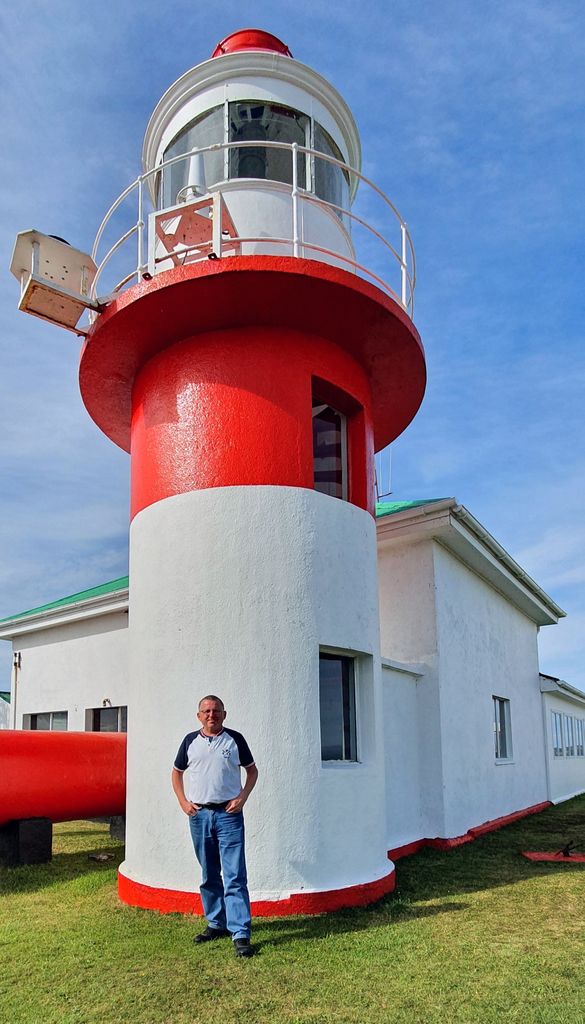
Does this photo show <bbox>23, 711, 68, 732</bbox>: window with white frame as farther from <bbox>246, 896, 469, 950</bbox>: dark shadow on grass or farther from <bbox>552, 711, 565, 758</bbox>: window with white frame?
<bbox>552, 711, 565, 758</bbox>: window with white frame

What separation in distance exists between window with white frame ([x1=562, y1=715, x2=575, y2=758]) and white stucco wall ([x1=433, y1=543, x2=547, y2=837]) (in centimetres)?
418

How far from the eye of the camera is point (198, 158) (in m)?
9.16

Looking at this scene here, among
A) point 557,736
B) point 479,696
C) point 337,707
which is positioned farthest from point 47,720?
point 557,736

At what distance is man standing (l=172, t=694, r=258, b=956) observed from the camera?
6289mm

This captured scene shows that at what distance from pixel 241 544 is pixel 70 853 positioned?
561 cm

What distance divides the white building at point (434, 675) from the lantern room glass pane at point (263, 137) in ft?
15.7

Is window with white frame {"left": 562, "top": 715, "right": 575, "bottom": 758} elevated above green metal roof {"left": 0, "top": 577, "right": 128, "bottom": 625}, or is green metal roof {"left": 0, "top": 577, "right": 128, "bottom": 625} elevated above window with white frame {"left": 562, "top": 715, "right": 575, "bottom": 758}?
green metal roof {"left": 0, "top": 577, "right": 128, "bottom": 625}

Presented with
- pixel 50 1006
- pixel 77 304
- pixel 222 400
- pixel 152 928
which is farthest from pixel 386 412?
pixel 50 1006

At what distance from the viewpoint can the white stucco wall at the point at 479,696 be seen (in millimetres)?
11906

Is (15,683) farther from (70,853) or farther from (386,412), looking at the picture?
(386,412)

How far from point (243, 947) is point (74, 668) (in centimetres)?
1100

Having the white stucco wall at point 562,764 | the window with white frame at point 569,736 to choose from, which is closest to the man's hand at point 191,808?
the white stucco wall at point 562,764

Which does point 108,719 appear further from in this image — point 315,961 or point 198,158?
point 198,158

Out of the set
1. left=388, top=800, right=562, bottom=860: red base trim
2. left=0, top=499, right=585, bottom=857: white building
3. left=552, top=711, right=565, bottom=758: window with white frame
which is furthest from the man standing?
left=552, top=711, right=565, bottom=758: window with white frame
